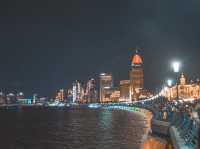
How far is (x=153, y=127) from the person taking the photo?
3622 centimetres

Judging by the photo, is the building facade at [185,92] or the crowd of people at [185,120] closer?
the crowd of people at [185,120]

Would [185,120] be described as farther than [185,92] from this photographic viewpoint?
No

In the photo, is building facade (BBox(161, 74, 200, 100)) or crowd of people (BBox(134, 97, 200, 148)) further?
building facade (BBox(161, 74, 200, 100))

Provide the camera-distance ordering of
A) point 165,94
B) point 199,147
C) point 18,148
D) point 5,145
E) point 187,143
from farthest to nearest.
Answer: point 165,94
point 5,145
point 18,148
point 187,143
point 199,147

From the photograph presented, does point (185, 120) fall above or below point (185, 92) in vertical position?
below

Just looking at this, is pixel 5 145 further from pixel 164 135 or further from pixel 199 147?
pixel 199 147

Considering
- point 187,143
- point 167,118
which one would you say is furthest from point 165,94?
point 187,143

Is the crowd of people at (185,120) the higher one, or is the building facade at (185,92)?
the building facade at (185,92)

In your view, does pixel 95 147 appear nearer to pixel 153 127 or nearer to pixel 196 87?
pixel 153 127

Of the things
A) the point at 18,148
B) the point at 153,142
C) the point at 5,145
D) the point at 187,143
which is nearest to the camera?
the point at 187,143

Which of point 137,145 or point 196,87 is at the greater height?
point 196,87

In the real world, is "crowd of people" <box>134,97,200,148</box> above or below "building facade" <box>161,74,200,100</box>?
below

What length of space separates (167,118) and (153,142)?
542 centimetres

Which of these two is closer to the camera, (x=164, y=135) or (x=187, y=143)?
(x=187, y=143)
